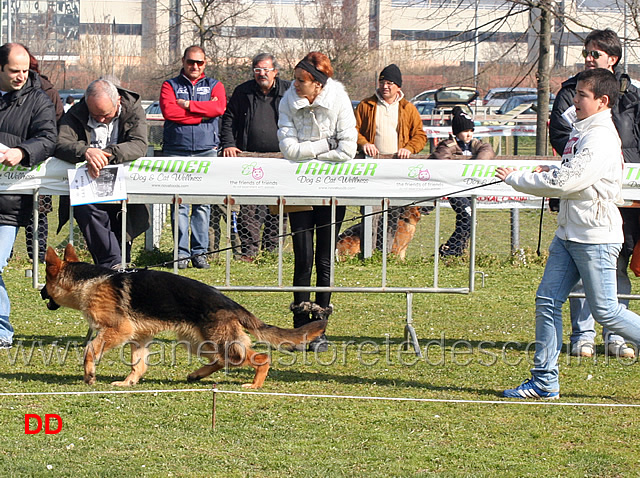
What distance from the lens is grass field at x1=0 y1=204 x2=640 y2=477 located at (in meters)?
4.43

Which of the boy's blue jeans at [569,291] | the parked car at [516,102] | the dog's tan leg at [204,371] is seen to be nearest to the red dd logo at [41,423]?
the dog's tan leg at [204,371]

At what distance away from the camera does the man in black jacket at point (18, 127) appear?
6730 millimetres

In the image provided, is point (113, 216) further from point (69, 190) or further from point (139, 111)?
point (139, 111)

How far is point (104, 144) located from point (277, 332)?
220 cm

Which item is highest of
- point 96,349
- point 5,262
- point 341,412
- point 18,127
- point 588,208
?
point 18,127

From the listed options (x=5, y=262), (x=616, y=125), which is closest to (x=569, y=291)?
(x=616, y=125)

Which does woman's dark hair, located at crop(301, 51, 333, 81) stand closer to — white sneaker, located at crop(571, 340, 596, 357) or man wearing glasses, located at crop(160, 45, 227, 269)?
white sneaker, located at crop(571, 340, 596, 357)

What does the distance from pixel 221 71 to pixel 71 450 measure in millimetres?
24786

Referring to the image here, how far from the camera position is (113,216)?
282 inches

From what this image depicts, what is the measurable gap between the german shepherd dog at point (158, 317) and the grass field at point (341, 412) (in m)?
0.20

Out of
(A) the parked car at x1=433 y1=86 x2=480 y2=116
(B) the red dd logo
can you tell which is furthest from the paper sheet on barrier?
(A) the parked car at x1=433 y1=86 x2=480 y2=116

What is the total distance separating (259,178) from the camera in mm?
6973

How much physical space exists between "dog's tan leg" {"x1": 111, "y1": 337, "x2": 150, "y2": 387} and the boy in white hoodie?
2578 mm

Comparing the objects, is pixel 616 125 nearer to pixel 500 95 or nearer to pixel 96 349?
pixel 96 349
